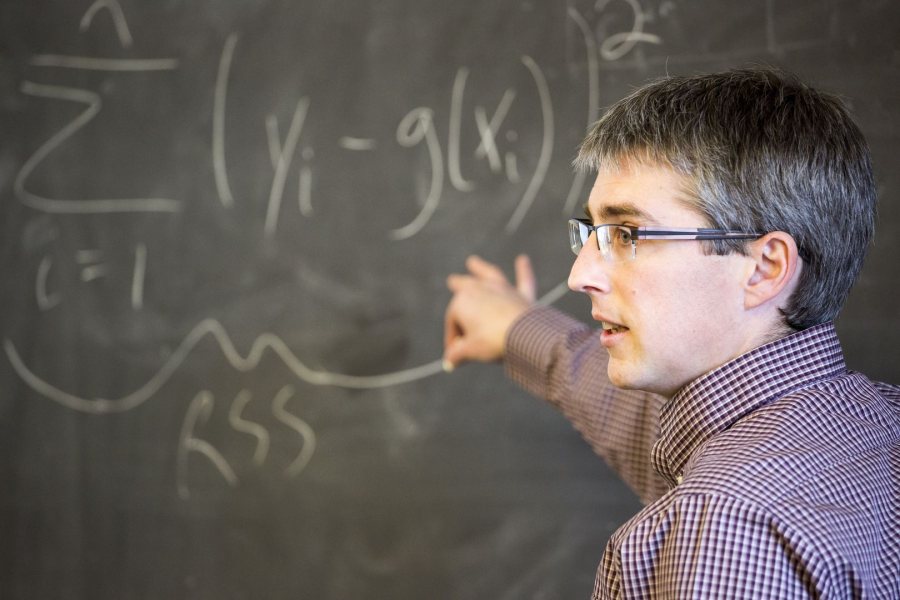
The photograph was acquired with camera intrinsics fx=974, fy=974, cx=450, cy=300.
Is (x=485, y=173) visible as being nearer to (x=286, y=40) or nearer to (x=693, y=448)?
(x=286, y=40)

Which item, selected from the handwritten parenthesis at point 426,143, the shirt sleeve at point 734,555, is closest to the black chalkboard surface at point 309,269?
the handwritten parenthesis at point 426,143

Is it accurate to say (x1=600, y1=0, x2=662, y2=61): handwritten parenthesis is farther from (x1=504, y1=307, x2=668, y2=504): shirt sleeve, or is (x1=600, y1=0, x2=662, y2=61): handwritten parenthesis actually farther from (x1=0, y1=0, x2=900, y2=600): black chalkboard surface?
(x1=504, y1=307, x2=668, y2=504): shirt sleeve

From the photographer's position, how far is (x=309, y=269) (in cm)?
171

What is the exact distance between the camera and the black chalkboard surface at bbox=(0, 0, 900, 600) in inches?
61.2

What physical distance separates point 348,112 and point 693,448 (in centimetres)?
99

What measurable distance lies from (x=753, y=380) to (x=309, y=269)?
3.23 feet

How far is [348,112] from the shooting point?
66.3 inches

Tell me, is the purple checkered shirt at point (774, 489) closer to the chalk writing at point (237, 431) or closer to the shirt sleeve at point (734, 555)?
the shirt sleeve at point (734, 555)

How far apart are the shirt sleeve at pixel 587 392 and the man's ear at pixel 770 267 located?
0.31 meters

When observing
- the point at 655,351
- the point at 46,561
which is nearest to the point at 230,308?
the point at 46,561

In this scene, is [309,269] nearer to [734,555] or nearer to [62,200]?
[62,200]

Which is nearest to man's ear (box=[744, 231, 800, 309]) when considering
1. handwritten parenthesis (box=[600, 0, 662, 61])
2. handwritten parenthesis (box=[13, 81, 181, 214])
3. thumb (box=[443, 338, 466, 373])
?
thumb (box=[443, 338, 466, 373])

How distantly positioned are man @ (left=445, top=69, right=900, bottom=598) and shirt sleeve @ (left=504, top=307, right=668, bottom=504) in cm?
26

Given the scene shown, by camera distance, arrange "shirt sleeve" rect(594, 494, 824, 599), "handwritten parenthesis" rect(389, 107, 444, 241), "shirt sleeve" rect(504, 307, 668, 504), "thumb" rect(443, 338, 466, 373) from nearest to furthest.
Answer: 1. "shirt sleeve" rect(594, 494, 824, 599)
2. "shirt sleeve" rect(504, 307, 668, 504)
3. "thumb" rect(443, 338, 466, 373)
4. "handwritten parenthesis" rect(389, 107, 444, 241)
